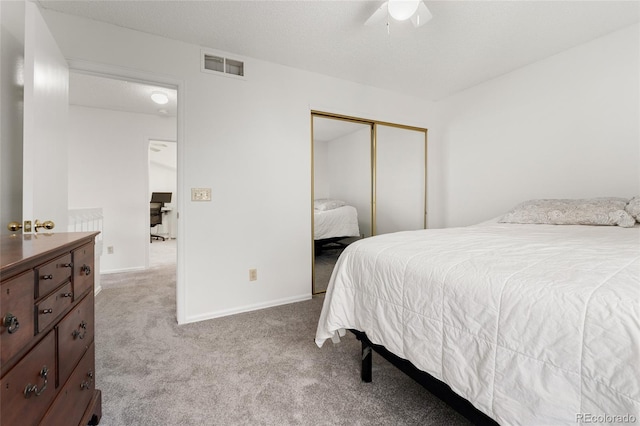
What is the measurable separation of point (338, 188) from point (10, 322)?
2.78 meters

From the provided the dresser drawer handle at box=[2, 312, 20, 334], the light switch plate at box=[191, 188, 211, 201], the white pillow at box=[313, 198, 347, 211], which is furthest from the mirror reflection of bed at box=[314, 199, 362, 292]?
the dresser drawer handle at box=[2, 312, 20, 334]

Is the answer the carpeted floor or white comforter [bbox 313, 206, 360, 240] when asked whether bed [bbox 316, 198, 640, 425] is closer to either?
the carpeted floor

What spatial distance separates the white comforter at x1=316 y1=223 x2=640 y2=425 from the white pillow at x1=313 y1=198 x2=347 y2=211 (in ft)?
5.51

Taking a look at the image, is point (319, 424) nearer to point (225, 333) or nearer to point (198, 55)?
point (225, 333)

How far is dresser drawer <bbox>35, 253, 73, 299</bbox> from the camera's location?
78cm

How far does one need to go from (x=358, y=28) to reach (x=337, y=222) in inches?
75.2

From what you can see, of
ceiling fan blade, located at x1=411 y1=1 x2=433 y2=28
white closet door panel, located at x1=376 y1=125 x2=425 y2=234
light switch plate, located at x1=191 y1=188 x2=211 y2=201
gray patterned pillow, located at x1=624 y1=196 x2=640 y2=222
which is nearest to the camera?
ceiling fan blade, located at x1=411 y1=1 x2=433 y2=28

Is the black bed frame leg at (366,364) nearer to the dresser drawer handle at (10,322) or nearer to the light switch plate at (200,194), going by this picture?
the dresser drawer handle at (10,322)

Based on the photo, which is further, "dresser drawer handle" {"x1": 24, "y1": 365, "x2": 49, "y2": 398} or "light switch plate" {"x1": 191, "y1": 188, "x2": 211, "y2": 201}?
"light switch plate" {"x1": 191, "y1": 188, "x2": 211, "y2": 201}

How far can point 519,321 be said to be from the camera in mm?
769

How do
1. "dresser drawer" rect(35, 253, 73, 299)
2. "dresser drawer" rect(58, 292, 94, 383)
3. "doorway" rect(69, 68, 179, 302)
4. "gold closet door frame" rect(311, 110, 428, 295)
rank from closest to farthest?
"dresser drawer" rect(35, 253, 73, 299), "dresser drawer" rect(58, 292, 94, 383), "gold closet door frame" rect(311, 110, 428, 295), "doorway" rect(69, 68, 179, 302)

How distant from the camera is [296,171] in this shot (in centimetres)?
282

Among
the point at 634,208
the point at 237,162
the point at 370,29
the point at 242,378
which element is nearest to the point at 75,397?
the point at 242,378

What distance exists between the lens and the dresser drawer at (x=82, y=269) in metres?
1.04
